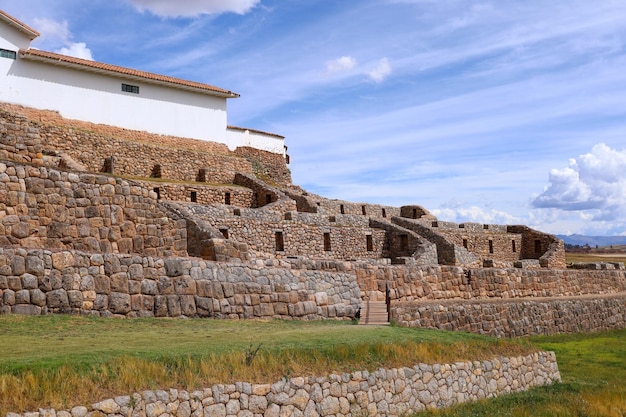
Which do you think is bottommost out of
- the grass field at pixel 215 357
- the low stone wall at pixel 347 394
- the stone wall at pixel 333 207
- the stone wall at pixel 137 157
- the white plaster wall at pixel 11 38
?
the low stone wall at pixel 347 394

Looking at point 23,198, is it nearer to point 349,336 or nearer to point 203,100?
point 349,336

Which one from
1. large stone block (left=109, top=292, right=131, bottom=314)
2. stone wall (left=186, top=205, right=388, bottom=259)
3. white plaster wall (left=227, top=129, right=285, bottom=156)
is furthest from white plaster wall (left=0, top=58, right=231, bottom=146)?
large stone block (left=109, top=292, right=131, bottom=314)

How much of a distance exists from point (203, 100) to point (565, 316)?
68.7 ft

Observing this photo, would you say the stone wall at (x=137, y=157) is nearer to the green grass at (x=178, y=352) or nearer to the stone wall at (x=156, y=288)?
the stone wall at (x=156, y=288)

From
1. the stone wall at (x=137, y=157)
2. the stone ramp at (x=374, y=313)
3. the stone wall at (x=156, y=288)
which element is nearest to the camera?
the stone wall at (x=156, y=288)

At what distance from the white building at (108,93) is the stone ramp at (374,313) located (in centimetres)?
1817

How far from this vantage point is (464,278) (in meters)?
22.4

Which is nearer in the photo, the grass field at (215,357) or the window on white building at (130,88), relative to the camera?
the grass field at (215,357)

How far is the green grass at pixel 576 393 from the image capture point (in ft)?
36.5

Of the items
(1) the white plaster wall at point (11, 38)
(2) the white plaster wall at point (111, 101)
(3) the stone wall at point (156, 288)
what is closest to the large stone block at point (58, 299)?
(3) the stone wall at point (156, 288)

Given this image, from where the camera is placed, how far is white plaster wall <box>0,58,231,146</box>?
27.5 meters

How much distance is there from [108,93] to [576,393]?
24.6 m

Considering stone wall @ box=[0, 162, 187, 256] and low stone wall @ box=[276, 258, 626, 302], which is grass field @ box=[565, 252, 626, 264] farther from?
stone wall @ box=[0, 162, 187, 256]

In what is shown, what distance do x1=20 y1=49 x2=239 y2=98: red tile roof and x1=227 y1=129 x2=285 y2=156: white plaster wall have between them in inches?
97.6
